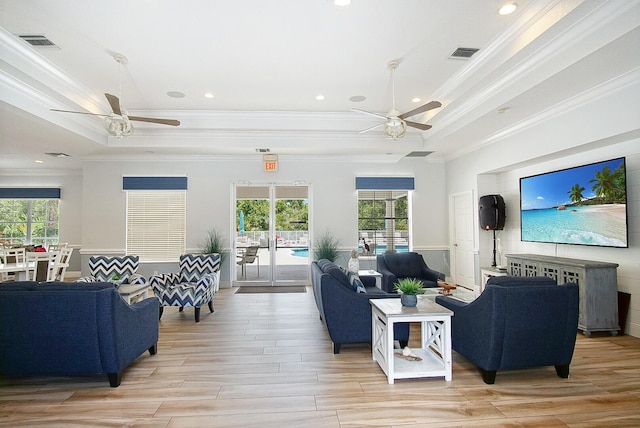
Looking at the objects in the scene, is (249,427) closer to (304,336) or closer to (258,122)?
(304,336)

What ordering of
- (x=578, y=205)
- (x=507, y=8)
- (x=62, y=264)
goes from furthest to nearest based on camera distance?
(x=62, y=264), (x=578, y=205), (x=507, y=8)

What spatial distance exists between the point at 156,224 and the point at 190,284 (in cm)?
295

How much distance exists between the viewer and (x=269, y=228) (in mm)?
7902

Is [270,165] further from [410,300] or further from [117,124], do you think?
[410,300]

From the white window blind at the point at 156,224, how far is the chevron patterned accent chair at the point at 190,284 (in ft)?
6.35

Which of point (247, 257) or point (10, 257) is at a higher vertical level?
point (10, 257)

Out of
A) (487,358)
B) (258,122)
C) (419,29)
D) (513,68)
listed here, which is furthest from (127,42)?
(487,358)

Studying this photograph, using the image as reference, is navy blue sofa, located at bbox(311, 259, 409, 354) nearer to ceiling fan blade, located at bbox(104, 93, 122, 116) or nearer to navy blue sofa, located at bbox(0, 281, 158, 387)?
navy blue sofa, located at bbox(0, 281, 158, 387)

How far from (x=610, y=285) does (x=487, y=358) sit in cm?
239

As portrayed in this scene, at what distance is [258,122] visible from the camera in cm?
611

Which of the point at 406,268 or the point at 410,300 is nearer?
the point at 410,300

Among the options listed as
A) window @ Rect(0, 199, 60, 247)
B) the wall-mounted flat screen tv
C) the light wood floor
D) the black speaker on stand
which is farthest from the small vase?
window @ Rect(0, 199, 60, 247)

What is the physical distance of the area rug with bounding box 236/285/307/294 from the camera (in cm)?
711

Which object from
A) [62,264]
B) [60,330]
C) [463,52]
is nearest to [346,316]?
[60,330]
